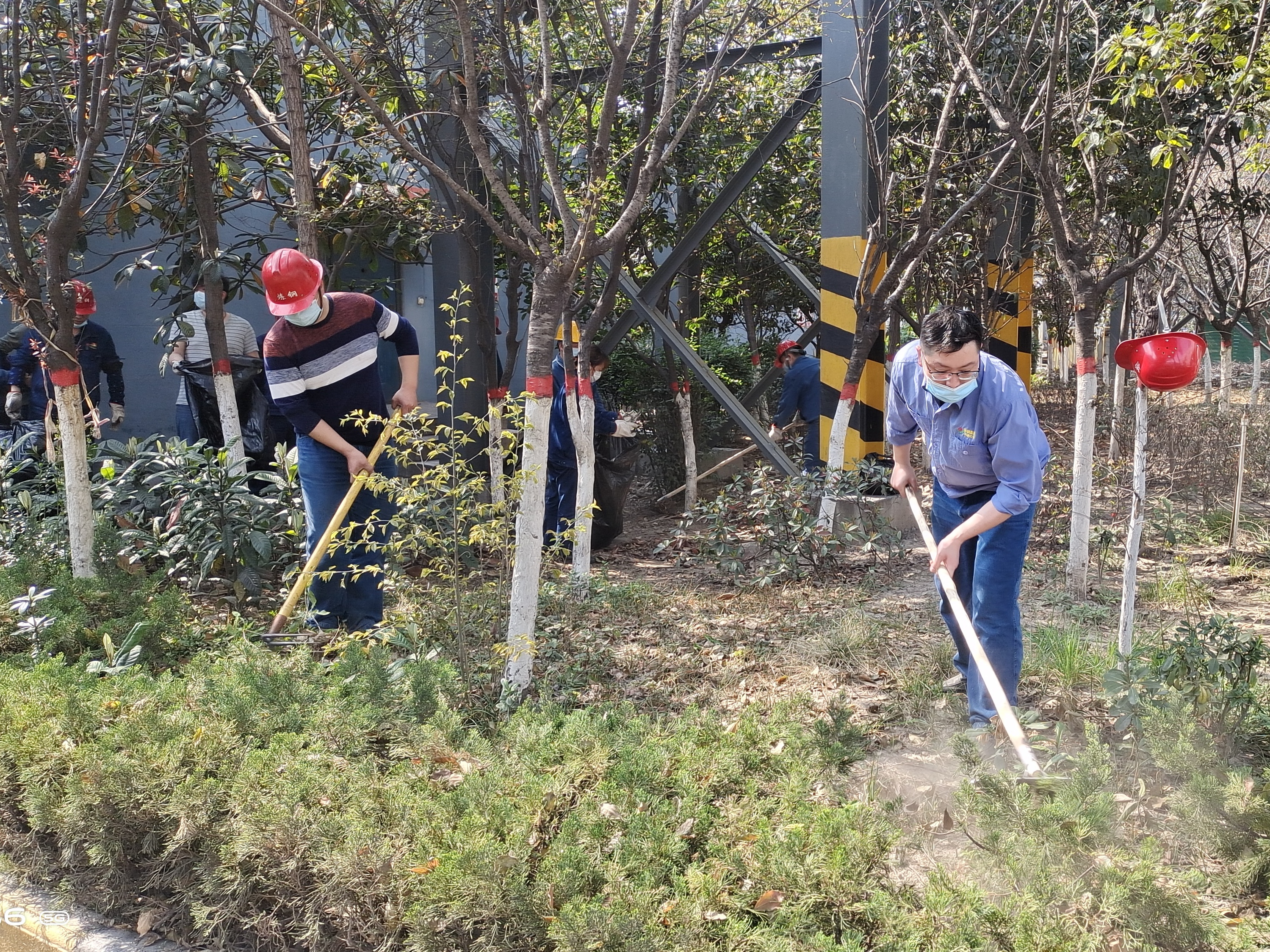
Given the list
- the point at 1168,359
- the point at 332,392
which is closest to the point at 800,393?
the point at 332,392

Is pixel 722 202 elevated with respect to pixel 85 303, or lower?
elevated

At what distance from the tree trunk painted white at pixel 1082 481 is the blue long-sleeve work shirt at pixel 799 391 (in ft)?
11.4

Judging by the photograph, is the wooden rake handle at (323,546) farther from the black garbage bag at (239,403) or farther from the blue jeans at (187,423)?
the blue jeans at (187,423)

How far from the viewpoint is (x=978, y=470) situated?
3367 millimetres

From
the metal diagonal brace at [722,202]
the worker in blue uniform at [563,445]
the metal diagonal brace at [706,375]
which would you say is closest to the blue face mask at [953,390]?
the worker in blue uniform at [563,445]

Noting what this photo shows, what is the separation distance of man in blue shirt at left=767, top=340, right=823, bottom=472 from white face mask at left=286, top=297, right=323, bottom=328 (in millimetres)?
4545

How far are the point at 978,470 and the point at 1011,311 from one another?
5739 millimetres

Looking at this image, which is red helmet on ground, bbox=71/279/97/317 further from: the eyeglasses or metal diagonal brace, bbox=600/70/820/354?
the eyeglasses

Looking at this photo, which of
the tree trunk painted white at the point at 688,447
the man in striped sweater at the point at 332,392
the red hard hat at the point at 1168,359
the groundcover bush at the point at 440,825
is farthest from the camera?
the tree trunk painted white at the point at 688,447

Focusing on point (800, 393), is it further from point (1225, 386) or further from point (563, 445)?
point (1225, 386)

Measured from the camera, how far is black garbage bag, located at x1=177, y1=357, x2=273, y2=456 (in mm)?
6266

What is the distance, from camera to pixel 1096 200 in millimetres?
5027

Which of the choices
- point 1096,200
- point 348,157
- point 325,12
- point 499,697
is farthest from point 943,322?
point 348,157

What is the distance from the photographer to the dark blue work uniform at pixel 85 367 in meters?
6.65
